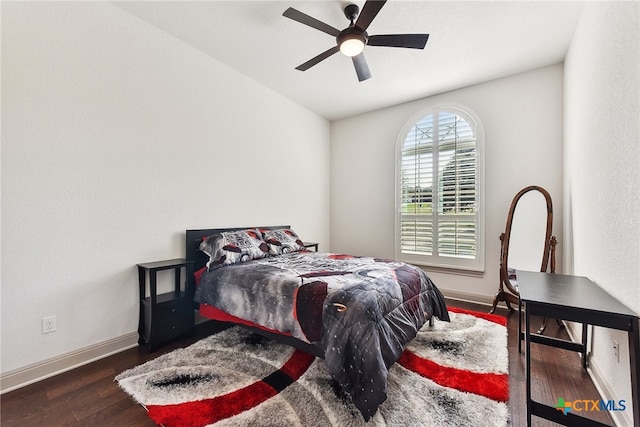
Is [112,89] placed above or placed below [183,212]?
above

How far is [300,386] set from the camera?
1.74 m

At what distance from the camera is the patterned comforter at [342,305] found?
1.52m

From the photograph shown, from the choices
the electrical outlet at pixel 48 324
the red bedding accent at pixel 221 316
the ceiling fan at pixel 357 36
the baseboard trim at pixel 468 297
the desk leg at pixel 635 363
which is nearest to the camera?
the desk leg at pixel 635 363

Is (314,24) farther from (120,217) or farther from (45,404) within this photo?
(45,404)

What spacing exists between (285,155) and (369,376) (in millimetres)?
3248

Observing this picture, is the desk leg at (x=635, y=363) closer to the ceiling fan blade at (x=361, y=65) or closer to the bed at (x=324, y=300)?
the bed at (x=324, y=300)

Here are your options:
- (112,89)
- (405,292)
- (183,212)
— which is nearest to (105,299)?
(183,212)

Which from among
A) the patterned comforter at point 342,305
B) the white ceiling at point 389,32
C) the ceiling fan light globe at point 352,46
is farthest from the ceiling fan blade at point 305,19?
the patterned comforter at point 342,305

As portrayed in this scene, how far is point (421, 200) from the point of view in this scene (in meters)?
3.96

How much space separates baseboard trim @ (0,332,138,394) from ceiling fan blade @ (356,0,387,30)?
10.5ft

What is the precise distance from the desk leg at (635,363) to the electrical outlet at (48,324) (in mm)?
3364

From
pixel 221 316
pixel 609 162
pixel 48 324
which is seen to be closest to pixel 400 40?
pixel 609 162

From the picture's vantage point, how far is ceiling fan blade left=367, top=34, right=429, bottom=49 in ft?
6.98

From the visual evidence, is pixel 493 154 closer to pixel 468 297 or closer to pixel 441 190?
pixel 441 190
